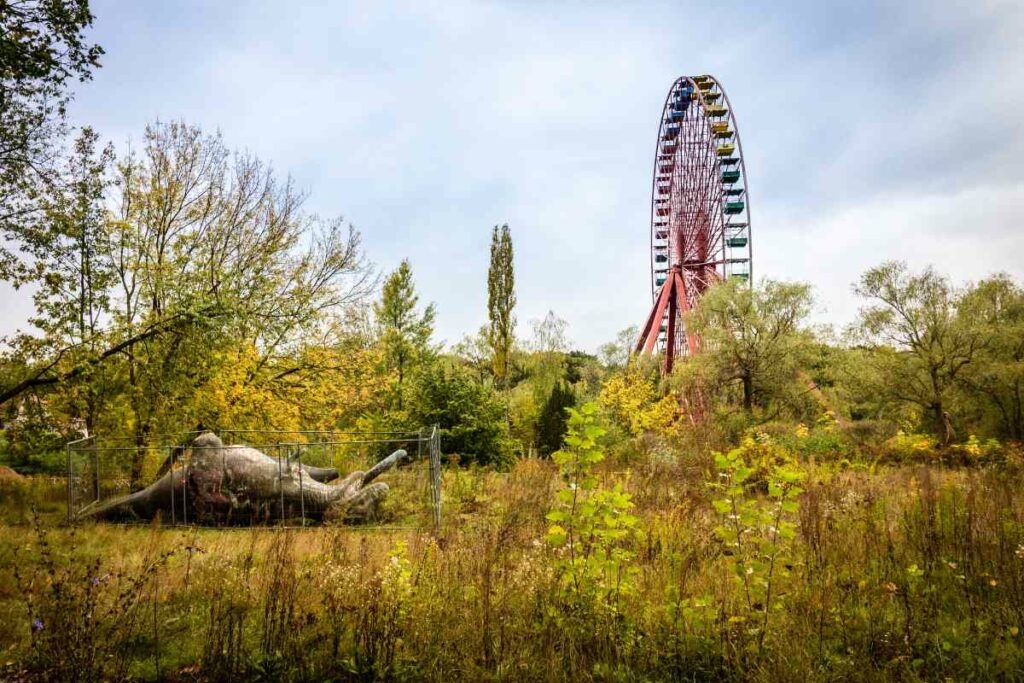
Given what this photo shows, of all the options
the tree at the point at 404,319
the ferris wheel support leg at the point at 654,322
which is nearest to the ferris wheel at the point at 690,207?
the ferris wheel support leg at the point at 654,322

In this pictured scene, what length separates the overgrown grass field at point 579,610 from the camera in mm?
3746

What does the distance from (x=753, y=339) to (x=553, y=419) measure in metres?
9.22

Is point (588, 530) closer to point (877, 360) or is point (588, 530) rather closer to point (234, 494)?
point (234, 494)

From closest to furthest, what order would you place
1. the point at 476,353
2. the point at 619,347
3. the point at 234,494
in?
the point at 234,494
the point at 476,353
the point at 619,347

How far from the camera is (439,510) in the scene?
30.1 feet

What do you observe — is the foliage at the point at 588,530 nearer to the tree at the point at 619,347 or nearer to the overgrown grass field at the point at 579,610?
the overgrown grass field at the point at 579,610

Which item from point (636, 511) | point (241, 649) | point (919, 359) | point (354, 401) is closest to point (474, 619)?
point (241, 649)

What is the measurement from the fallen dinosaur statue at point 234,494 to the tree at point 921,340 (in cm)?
2139

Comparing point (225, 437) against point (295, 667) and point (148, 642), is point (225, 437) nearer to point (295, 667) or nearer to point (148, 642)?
point (148, 642)

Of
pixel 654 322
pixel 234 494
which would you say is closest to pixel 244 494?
pixel 234 494

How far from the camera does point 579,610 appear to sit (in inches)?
158

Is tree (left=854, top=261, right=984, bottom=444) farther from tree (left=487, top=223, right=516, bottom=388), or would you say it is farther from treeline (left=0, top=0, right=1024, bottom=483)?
tree (left=487, top=223, right=516, bottom=388)

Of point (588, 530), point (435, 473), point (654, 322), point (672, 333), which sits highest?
point (654, 322)

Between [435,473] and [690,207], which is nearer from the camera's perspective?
[435,473]
